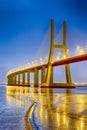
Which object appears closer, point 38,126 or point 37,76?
point 38,126

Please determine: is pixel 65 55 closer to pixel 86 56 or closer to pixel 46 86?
pixel 46 86

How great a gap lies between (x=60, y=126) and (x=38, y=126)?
1.67 feet

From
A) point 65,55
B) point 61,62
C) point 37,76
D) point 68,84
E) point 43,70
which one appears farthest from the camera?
point 37,76

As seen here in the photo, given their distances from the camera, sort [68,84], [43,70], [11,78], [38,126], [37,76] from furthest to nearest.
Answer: [11,78] < [37,76] < [43,70] < [68,84] < [38,126]

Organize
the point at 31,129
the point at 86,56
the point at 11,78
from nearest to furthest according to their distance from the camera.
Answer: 1. the point at 31,129
2. the point at 86,56
3. the point at 11,78

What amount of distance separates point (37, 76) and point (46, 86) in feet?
55.5

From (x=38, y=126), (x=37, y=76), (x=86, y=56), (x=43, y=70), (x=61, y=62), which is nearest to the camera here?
(x=38, y=126)

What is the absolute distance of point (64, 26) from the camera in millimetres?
55500

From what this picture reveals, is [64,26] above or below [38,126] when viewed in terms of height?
above

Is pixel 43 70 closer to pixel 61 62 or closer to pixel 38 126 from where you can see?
pixel 61 62

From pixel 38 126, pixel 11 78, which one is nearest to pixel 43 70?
pixel 11 78

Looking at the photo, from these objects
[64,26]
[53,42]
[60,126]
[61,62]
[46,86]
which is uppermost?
[64,26]

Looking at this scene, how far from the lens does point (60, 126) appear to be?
20.0 feet

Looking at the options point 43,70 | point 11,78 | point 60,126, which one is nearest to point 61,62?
point 43,70
